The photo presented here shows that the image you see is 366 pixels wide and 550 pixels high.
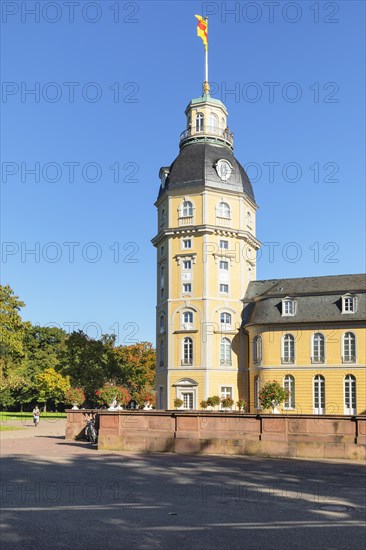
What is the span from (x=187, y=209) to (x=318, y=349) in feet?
54.9

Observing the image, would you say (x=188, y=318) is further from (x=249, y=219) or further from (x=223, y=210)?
(x=249, y=219)

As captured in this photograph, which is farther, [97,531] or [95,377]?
[95,377]

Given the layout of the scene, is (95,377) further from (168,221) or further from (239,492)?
(239,492)

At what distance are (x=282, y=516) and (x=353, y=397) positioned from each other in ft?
124

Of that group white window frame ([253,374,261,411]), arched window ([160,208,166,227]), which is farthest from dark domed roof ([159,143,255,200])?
white window frame ([253,374,261,411])

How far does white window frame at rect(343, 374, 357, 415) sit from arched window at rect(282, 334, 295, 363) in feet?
14.5

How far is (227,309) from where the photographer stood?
2140 inches

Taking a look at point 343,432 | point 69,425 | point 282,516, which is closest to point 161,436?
point 343,432

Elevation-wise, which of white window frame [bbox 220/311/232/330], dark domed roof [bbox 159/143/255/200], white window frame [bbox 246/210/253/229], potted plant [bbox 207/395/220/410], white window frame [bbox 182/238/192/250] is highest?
dark domed roof [bbox 159/143/255/200]

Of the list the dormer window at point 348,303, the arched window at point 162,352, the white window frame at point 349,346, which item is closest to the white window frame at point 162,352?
the arched window at point 162,352

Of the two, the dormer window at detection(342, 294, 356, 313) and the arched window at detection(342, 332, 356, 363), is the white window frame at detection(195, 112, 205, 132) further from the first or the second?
the arched window at detection(342, 332, 356, 363)

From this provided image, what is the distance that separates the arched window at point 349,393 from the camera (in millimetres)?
47312

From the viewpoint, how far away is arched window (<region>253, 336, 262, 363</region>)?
51.1m

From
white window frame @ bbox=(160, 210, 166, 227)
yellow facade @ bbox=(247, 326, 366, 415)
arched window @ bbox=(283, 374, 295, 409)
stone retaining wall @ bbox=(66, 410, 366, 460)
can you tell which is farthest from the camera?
white window frame @ bbox=(160, 210, 166, 227)
